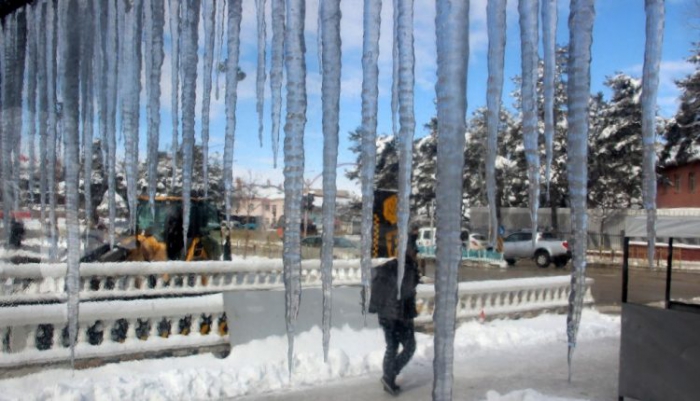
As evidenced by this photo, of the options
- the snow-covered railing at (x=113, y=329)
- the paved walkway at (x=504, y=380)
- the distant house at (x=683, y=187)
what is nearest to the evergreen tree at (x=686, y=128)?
the distant house at (x=683, y=187)

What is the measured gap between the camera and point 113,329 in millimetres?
7066

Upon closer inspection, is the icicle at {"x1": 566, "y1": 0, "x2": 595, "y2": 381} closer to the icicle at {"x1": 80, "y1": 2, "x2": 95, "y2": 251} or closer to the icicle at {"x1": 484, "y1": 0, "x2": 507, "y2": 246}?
the icicle at {"x1": 484, "y1": 0, "x2": 507, "y2": 246}

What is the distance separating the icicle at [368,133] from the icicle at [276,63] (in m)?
0.31

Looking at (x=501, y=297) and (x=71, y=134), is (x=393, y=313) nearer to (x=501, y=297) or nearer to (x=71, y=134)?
(x=71, y=134)

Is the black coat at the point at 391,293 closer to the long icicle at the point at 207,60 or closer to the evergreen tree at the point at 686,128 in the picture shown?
the long icicle at the point at 207,60

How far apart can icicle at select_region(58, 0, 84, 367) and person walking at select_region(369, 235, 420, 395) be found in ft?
12.8

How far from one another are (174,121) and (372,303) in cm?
420

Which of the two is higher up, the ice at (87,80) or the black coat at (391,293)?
the ice at (87,80)

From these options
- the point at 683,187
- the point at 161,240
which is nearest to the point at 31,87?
the point at 161,240

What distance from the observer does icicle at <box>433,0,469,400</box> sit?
63.1 inches

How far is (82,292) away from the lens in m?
9.51

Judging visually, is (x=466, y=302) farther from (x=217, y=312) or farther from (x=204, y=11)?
(x=204, y=11)

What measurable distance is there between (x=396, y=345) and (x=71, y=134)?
451cm

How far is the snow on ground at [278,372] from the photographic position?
18.7 feet
